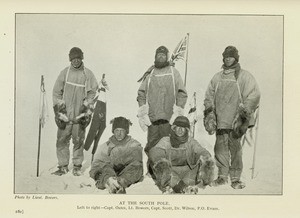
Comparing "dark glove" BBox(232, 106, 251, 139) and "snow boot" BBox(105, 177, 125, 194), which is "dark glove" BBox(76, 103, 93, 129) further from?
"dark glove" BBox(232, 106, 251, 139)

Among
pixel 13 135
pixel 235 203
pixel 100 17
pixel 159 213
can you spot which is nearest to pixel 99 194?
pixel 159 213

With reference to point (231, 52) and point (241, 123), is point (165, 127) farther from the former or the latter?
point (231, 52)

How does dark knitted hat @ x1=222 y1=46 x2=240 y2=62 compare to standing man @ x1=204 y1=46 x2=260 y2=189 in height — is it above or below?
above

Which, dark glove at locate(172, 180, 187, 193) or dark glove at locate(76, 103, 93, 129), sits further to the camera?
dark glove at locate(76, 103, 93, 129)

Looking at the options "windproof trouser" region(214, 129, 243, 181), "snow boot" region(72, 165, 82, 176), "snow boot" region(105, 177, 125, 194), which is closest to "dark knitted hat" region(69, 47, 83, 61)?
"snow boot" region(72, 165, 82, 176)

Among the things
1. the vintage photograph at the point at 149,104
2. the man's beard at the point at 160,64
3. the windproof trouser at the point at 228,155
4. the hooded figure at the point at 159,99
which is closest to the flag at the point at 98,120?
the vintage photograph at the point at 149,104

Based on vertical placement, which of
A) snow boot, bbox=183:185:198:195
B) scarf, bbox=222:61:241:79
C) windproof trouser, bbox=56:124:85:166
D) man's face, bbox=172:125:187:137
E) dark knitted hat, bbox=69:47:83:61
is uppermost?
dark knitted hat, bbox=69:47:83:61

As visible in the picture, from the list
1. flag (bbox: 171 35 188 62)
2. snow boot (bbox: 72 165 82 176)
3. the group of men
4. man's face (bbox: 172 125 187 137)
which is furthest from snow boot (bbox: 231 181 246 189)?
snow boot (bbox: 72 165 82 176)

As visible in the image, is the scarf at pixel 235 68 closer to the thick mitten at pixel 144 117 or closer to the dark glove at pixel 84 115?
the thick mitten at pixel 144 117

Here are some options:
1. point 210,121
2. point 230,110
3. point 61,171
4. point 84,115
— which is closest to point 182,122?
point 210,121
